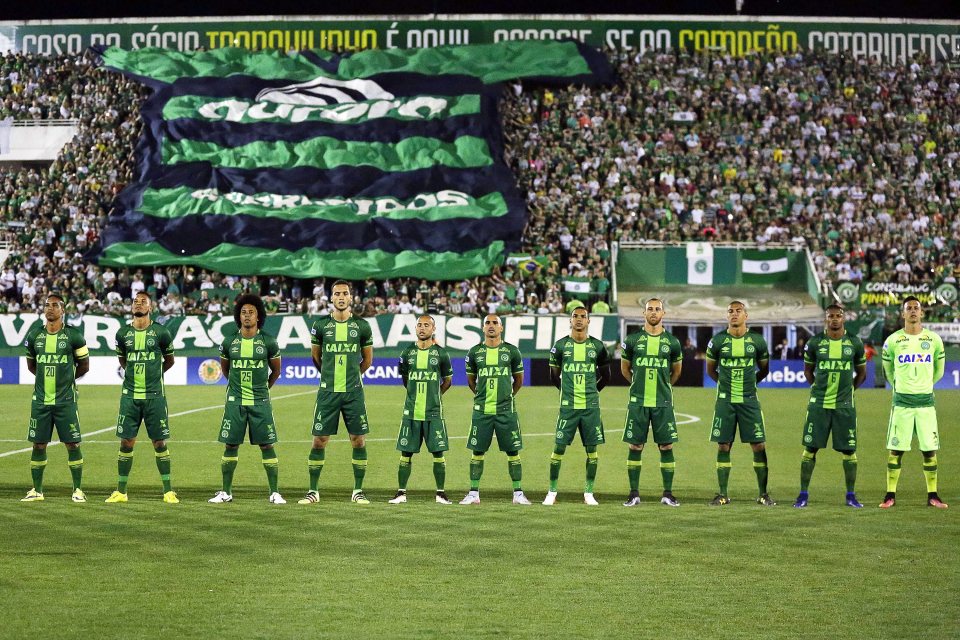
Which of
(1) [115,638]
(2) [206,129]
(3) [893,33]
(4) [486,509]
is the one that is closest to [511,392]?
(4) [486,509]

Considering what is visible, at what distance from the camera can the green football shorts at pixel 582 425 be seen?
13430 mm

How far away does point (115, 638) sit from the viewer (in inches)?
293

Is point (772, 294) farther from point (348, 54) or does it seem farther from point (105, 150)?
point (105, 150)

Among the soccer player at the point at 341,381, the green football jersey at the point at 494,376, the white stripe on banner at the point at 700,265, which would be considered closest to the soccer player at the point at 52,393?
the soccer player at the point at 341,381

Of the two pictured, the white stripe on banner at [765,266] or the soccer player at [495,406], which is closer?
the soccer player at [495,406]

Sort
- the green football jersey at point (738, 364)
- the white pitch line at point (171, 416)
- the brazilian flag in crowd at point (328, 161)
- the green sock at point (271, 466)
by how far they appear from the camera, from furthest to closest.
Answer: the brazilian flag in crowd at point (328, 161)
the white pitch line at point (171, 416)
the green football jersey at point (738, 364)
the green sock at point (271, 466)

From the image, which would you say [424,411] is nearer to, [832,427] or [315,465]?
[315,465]

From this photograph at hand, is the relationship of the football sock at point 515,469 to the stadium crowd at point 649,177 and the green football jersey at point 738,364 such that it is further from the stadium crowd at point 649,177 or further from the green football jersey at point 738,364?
the stadium crowd at point 649,177

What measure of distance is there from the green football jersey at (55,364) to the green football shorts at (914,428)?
923 cm

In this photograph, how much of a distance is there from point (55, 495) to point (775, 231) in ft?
103

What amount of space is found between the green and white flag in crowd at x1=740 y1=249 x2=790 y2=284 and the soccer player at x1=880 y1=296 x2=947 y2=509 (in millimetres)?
27532

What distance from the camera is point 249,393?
43.3ft

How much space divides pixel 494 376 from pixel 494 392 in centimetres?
18

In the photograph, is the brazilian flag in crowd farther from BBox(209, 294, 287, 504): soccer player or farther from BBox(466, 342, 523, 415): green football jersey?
BBox(209, 294, 287, 504): soccer player
